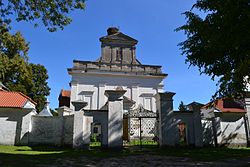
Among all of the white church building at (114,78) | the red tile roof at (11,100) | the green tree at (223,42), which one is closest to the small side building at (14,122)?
the red tile roof at (11,100)

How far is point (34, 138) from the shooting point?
15.7 m

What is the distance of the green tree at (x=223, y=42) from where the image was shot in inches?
363

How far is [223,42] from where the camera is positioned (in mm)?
10062

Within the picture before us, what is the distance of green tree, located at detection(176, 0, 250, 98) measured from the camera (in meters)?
9.21

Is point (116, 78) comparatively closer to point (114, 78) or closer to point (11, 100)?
point (114, 78)

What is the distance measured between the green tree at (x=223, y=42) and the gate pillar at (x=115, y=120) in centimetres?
456

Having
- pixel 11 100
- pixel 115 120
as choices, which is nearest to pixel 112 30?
pixel 11 100

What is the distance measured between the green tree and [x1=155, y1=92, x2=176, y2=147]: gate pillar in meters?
2.44

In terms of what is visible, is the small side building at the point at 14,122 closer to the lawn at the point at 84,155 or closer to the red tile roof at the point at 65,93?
the lawn at the point at 84,155

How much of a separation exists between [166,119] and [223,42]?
4.89 meters

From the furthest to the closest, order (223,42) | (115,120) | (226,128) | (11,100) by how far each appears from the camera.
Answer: (11,100), (226,128), (115,120), (223,42)

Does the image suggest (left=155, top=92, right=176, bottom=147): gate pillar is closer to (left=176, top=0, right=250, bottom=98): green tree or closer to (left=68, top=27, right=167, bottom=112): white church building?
(left=176, top=0, right=250, bottom=98): green tree

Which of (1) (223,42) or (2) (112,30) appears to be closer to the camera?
(1) (223,42)

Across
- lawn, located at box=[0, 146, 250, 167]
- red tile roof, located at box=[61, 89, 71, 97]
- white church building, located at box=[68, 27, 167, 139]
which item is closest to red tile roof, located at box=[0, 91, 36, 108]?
lawn, located at box=[0, 146, 250, 167]
